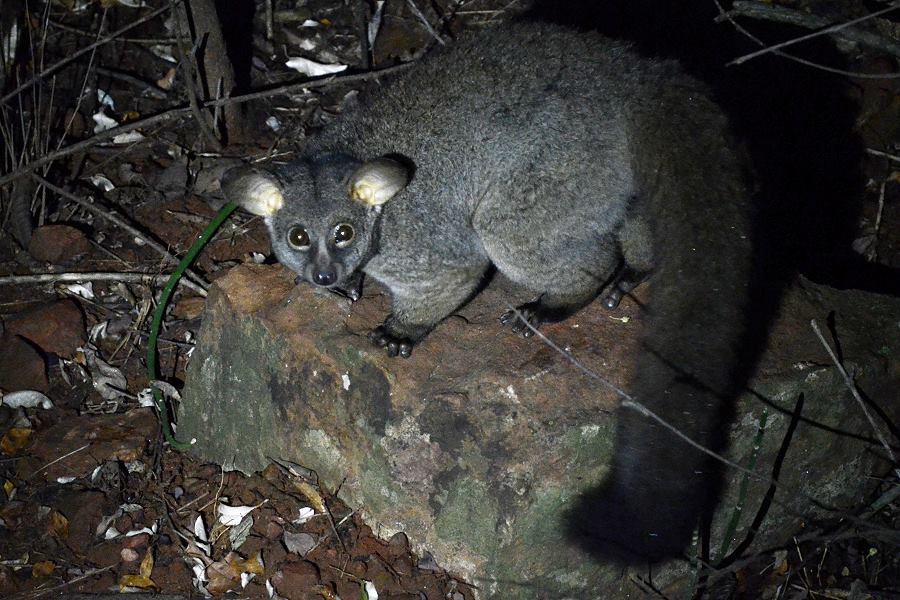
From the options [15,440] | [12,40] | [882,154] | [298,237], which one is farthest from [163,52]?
[882,154]

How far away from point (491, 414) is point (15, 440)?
10.7 feet

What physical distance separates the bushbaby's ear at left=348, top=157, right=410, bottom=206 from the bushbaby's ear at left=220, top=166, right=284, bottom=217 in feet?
1.42

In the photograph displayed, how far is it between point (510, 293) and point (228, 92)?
126 inches

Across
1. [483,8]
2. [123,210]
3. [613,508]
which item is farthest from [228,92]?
[613,508]

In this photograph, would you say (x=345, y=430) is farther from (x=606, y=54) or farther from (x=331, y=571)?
(x=606, y=54)

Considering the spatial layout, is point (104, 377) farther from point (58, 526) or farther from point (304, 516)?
point (304, 516)

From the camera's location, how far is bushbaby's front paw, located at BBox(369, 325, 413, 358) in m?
4.55

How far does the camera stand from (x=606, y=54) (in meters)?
4.70

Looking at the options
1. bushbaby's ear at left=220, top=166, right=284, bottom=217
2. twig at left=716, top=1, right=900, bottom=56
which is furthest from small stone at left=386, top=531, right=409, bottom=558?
twig at left=716, top=1, right=900, bottom=56

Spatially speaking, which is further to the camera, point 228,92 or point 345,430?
point 228,92

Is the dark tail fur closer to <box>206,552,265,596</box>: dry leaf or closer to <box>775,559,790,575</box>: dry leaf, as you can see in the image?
<box>775,559,790,575</box>: dry leaf

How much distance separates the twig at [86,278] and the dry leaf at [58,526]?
1.82 m

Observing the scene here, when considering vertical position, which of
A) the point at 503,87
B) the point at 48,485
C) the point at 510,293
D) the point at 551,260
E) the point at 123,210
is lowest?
the point at 48,485

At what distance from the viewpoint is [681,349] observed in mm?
3377
